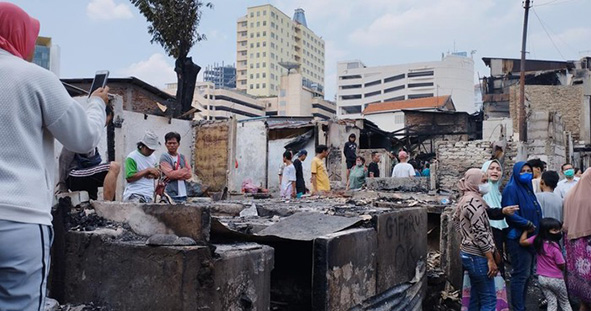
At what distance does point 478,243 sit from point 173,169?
330 centimetres

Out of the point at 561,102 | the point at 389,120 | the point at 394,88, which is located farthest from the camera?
the point at 394,88

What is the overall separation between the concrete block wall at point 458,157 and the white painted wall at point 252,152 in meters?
5.92

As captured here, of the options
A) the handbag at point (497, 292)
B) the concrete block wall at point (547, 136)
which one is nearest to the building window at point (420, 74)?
the concrete block wall at point (547, 136)

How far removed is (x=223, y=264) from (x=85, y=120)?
126cm

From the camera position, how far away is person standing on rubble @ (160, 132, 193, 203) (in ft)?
18.5

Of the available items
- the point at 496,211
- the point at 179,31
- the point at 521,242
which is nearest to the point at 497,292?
the point at 521,242

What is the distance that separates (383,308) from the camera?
185 inches

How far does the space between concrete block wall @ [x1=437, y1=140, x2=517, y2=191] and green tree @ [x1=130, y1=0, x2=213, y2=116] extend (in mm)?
9187

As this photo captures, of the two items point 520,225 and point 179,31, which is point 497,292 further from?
point 179,31

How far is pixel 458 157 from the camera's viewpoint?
15.2m

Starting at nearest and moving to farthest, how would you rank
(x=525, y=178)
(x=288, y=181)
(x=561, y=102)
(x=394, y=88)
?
(x=525, y=178), (x=288, y=181), (x=561, y=102), (x=394, y=88)

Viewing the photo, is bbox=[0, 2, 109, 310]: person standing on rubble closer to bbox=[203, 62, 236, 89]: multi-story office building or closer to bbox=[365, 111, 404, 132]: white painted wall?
bbox=[365, 111, 404, 132]: white painted wall

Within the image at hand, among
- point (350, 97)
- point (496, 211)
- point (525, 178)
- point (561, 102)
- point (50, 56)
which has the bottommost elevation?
point (496, 211)

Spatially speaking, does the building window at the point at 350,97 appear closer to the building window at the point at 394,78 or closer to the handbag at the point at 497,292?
the building window at the point at 394,78
